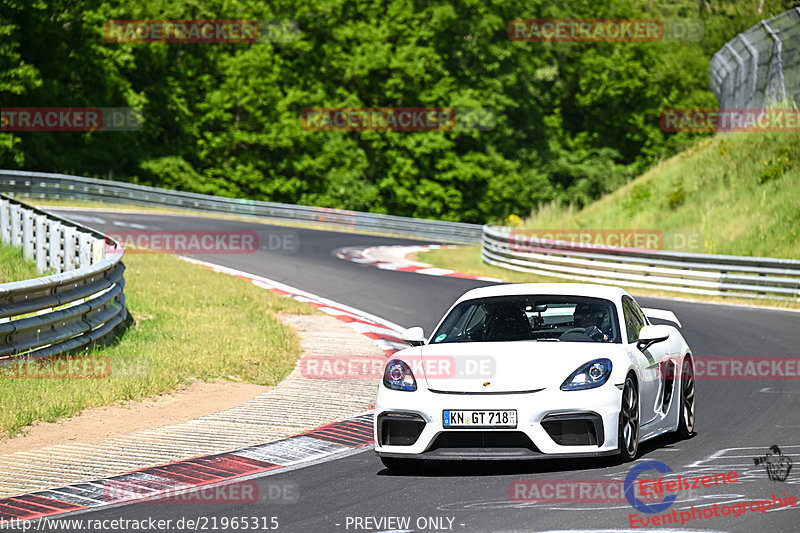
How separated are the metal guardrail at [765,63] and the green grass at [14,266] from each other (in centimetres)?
1919

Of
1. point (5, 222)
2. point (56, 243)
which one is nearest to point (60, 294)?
point (56, 243)

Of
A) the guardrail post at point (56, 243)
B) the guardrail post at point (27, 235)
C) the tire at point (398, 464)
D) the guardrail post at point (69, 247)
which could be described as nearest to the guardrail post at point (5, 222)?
the guardrail post at point (27, 235)

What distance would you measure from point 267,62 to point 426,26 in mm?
8703

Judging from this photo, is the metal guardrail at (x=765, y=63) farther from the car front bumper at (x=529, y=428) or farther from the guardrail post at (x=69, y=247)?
the car front bumper at (x=529, y=428)

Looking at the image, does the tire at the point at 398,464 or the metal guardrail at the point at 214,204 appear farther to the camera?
the metal guardrail at the point at 214,204

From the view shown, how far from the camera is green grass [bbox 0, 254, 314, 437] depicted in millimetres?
10511

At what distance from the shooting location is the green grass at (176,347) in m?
10.5

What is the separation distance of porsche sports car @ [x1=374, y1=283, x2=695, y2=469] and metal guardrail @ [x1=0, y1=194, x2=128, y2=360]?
15.3 ft

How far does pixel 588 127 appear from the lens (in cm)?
6975

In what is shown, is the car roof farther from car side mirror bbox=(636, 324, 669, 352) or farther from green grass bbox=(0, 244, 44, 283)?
green grass bbox=(0, 244, 44, 283)

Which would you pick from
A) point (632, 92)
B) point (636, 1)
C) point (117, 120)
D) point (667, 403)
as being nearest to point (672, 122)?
point (632, 92)

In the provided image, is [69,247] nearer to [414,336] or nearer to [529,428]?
[414,336]

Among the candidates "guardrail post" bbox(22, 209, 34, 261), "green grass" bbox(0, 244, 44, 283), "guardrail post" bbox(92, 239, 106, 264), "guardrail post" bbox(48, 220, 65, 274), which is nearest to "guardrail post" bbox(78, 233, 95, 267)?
"guardrail post" bbox(92, 239, 106, 264)

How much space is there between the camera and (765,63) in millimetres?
30906
